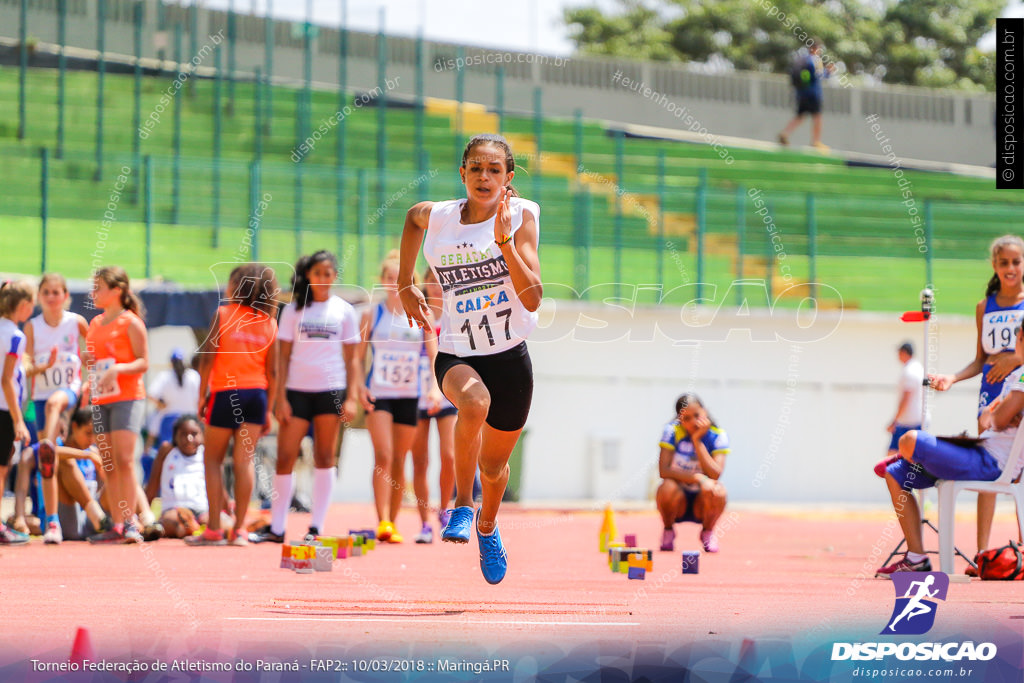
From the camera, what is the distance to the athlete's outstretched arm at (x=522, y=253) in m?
6.10

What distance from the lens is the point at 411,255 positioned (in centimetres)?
668

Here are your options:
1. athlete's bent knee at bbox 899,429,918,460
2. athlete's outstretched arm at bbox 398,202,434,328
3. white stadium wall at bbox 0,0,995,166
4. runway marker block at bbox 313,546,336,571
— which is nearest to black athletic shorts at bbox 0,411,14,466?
runway marker block at bbox 313,546,336,571

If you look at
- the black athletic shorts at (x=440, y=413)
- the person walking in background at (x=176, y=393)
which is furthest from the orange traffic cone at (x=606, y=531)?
the person walking in background at (x=176, y=393)

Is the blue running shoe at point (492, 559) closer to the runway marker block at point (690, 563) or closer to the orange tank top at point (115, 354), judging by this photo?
the runway marker block at point (690, 563)

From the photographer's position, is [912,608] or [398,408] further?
[398,408]

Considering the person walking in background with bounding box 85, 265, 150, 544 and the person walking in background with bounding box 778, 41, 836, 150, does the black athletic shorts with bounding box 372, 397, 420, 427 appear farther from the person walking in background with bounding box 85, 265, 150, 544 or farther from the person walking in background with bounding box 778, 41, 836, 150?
the person walking in background with bounding box 778, 41, 836, 150

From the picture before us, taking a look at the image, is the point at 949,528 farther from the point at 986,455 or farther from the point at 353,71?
the point at 353,71

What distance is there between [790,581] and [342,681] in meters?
4.56

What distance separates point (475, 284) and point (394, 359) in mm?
4039

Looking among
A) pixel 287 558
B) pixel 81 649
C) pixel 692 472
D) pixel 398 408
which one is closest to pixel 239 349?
pixel 398 408

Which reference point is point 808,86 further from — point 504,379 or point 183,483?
point 504,379

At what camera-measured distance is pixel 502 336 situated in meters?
6.49

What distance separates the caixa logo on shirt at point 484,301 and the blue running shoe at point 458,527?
97 centimetres

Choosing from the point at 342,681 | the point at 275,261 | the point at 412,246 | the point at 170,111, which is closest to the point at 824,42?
the point at 170,111
